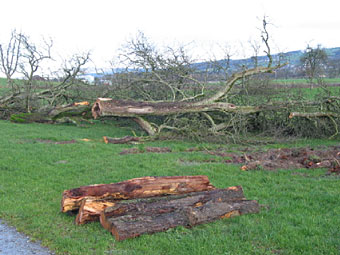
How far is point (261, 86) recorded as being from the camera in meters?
14.8

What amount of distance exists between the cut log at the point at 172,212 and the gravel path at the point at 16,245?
890 mm

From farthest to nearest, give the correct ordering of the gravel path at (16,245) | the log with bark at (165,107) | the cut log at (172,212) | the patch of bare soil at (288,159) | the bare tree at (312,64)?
the bare tree at (312,64) → the log with bark at (165,107) → the patch of bare soil at (288,159) → the cut log at (172,212) → the gravel path at (16,245)

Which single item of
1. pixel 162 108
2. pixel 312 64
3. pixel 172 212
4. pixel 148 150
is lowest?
pixel 148 150

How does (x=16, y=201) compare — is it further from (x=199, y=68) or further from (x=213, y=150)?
(x=199, y=68)

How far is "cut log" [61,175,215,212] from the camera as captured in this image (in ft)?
17.1

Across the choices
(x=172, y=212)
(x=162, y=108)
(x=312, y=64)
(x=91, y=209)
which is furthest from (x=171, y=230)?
(x=312, y=64)

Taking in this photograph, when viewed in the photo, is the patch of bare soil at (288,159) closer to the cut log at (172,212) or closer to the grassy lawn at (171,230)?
the grassy lawn at (171,230)

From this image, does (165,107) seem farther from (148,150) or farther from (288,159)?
(288,159)

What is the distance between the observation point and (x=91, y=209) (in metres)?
4.99

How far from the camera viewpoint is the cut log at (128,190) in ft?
17.1

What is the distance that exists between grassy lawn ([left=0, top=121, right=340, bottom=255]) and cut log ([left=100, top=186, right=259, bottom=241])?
116 millimetres

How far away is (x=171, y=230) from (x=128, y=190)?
37.7 inches

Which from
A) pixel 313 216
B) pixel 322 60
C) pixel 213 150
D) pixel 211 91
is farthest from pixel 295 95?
pixel 322 60

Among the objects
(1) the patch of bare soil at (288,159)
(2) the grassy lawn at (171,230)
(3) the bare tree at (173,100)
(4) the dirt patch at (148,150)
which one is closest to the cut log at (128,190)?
(2) the grassy lawn at (171,230)
